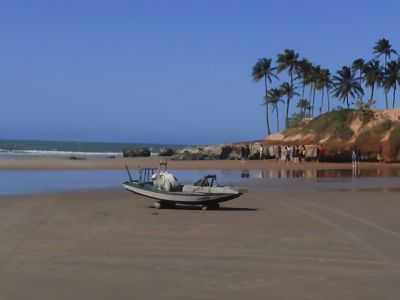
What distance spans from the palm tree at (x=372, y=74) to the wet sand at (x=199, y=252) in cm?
8626

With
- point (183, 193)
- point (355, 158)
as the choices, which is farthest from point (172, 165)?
point (183, 193)

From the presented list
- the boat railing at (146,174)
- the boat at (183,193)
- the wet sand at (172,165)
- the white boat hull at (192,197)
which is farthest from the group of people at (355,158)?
the white boat hull at (192,197)

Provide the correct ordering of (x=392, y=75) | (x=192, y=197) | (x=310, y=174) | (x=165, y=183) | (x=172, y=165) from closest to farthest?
(x=192, y=197) → (x=165, y=183) → (x=310, y=174) → (x=172, y=165) → (x=392, y=75)

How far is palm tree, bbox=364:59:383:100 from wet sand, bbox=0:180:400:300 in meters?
86.3

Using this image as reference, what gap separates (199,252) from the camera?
11.9 metres

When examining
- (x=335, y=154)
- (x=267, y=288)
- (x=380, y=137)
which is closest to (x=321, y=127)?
(x=380, y=137)

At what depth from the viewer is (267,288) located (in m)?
9.09

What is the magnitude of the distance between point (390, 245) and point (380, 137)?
65002mm

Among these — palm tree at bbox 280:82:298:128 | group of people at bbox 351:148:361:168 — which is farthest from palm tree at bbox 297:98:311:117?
group of people at bbox 351:148:361:168

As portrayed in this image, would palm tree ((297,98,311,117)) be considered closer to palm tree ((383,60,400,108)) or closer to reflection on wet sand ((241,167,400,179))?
palm tree ((383,60,400,108))

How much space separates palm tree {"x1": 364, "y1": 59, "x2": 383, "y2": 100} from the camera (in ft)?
341

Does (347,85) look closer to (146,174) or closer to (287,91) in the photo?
(287,91)

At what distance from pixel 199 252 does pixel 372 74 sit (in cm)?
9701

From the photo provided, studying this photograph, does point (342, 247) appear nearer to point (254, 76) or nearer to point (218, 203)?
point (218, 203)
